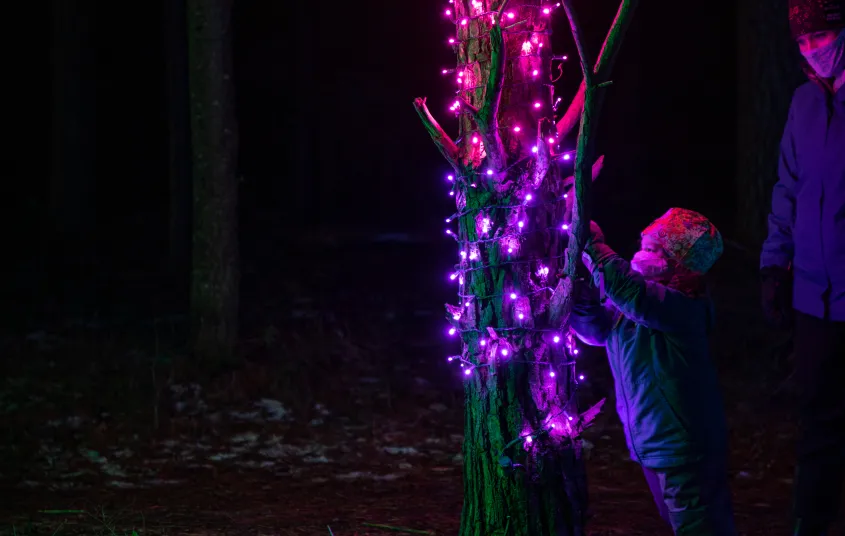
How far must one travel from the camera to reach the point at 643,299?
4.02 meters

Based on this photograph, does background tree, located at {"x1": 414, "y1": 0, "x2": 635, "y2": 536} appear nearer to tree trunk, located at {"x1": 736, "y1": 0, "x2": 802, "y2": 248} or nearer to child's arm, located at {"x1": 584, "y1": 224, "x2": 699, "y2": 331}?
child's arm, located at {"x1": 584, "y1": 224, "x2": 699, "y2": 331}

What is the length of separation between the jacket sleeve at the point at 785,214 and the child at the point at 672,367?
0.35m

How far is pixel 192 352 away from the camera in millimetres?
9391

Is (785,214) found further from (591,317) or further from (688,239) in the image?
(591,317)

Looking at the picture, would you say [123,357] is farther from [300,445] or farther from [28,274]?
[28,274]

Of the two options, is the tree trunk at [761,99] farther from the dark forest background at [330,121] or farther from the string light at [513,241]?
the string light at [513,241]

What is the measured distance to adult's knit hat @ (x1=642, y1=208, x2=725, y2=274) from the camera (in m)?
4.13

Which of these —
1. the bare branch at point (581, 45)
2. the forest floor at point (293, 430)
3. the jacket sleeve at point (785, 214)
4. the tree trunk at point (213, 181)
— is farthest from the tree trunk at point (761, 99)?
the bare branch at point (581, 45)

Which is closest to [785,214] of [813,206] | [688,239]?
[813,206]

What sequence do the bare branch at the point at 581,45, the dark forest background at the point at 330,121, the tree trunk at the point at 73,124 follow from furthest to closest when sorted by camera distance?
the dark forest background at the point at 330,121, the tree trunk at the point at 73,124, the bare branch at the point at 581,45

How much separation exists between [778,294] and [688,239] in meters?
0.59

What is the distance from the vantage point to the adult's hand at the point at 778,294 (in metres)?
4.43

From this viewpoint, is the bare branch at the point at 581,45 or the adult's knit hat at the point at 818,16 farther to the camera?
the adult's knit hat at the point at 818,16

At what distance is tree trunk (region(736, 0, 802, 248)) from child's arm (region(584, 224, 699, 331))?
28.0ft
